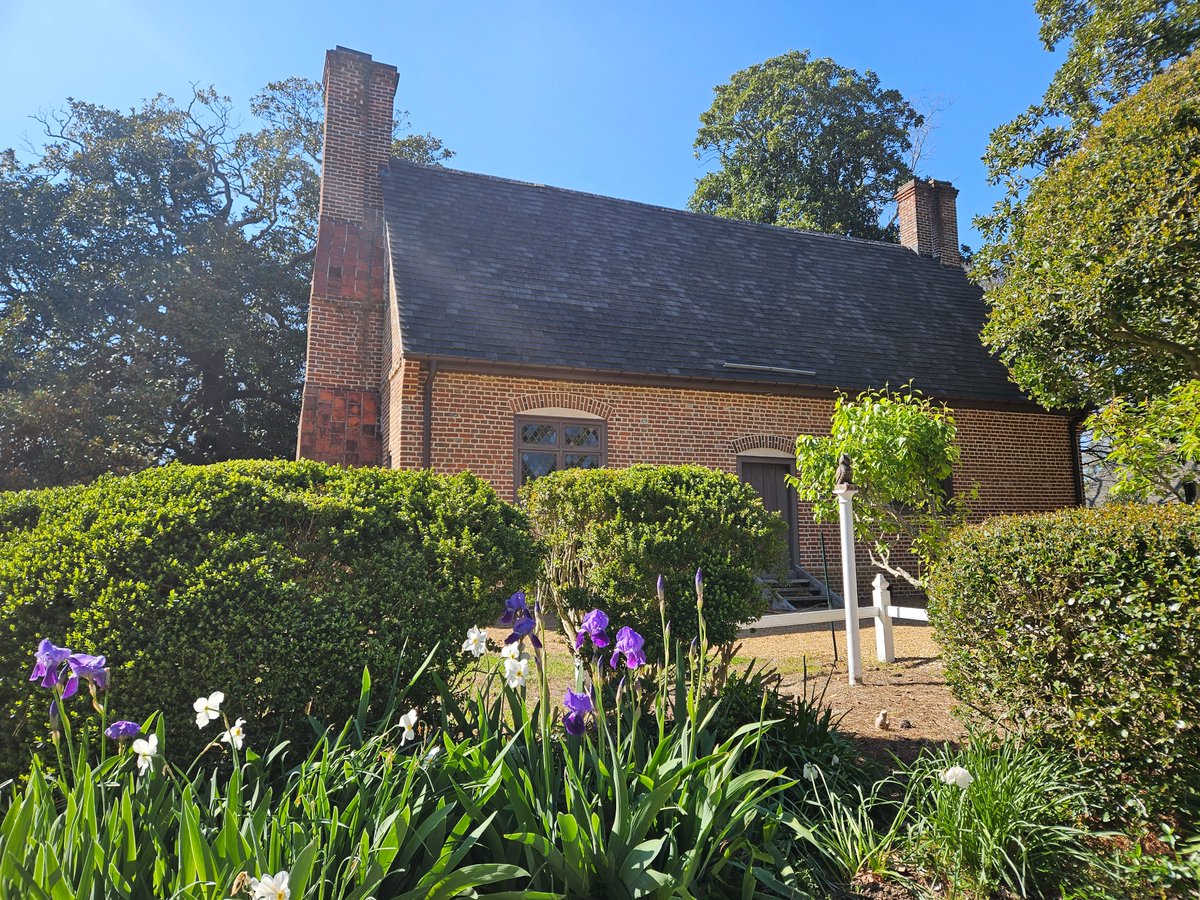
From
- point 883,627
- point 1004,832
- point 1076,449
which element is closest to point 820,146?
point 1076,449

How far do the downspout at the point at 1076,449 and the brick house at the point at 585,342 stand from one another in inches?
1.9

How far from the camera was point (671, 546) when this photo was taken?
4715 millimetres

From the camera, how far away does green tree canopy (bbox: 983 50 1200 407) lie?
8320 mm

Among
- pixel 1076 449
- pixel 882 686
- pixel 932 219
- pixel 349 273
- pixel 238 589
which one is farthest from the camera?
pixel 932 219

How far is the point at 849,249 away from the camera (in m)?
18.2

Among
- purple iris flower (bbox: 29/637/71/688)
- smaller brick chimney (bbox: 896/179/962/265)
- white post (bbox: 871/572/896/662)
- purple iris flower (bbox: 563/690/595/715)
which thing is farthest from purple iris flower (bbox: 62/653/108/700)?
smaller brick chimney (bbox: 896/179/962/265)

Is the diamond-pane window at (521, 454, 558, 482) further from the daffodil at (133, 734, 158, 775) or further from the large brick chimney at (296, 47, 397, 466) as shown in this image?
the daffodil at (133, 734, 158, 775)

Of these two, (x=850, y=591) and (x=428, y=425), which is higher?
(x=428, y=425)

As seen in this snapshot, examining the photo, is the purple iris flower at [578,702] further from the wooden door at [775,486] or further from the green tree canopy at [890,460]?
the wooden door at [775,486]

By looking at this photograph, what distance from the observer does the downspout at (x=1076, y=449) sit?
615 inches

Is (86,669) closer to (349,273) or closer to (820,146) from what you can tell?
(349,273)

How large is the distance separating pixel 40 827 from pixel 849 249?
19.0m

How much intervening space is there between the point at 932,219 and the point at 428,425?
15.6 meters

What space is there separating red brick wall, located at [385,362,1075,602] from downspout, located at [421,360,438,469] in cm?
6
